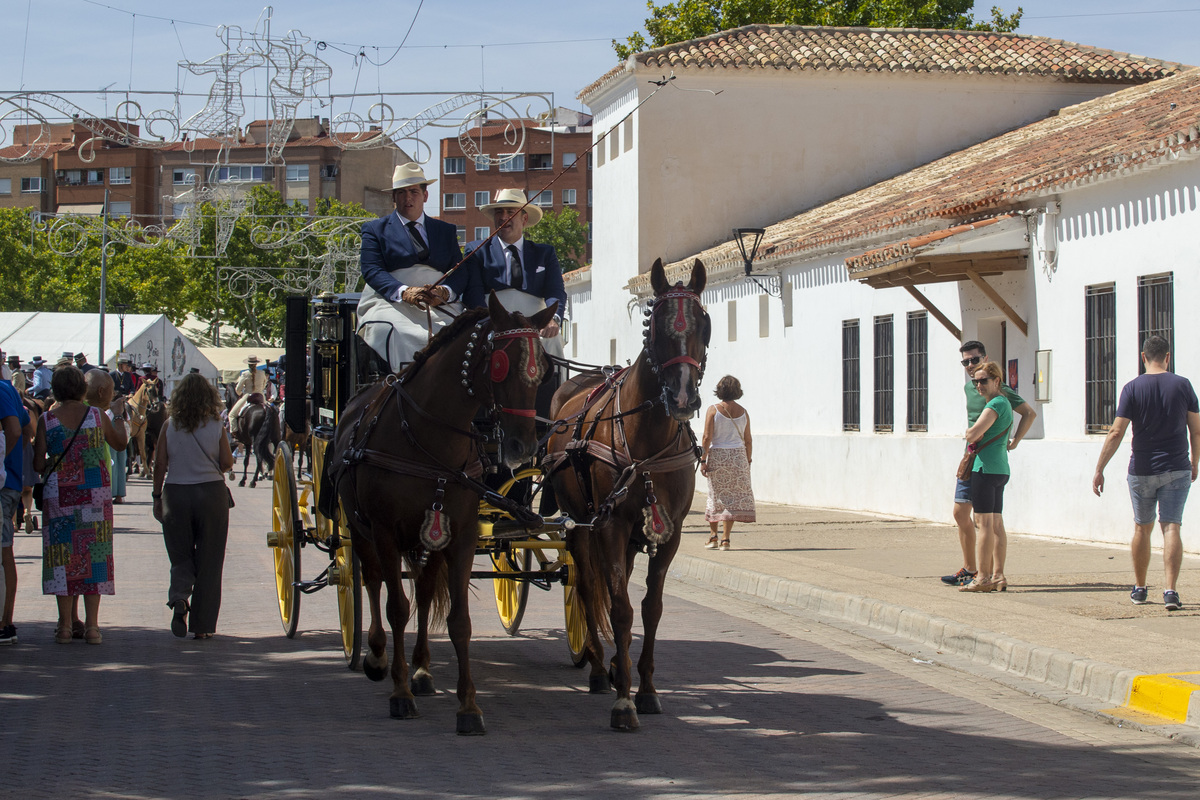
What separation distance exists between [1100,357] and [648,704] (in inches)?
416

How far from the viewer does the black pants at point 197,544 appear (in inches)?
390

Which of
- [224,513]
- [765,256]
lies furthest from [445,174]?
[224,513]

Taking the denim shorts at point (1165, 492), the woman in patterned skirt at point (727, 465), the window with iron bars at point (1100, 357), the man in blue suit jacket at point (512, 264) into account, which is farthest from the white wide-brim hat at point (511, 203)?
the window with iron bars at point (1100, 357)

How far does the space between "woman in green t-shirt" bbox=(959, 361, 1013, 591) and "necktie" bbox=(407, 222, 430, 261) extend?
195 inches

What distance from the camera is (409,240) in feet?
Answer: 29.2

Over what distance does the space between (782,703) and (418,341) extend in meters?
3.00

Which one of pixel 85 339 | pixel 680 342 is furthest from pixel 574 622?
pixel 85 339

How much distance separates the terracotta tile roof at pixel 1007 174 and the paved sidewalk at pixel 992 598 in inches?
160

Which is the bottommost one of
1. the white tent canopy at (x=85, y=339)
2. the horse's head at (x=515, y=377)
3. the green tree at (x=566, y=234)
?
the horse's head at (x=515, y=377)

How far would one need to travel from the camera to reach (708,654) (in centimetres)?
938

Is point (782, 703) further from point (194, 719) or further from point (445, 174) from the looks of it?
point (445, 174)

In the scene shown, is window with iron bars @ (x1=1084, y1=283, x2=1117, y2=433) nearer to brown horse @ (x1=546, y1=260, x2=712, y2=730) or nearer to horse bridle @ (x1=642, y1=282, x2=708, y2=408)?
brown horse @ (x1=546, y1=260, x2=712, y2=730)

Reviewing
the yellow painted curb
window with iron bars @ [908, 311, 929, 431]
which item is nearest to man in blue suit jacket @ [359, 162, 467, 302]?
the yellow painted curb

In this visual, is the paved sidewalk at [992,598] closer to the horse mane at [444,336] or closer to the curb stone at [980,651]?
the curb stone at [980,651]
